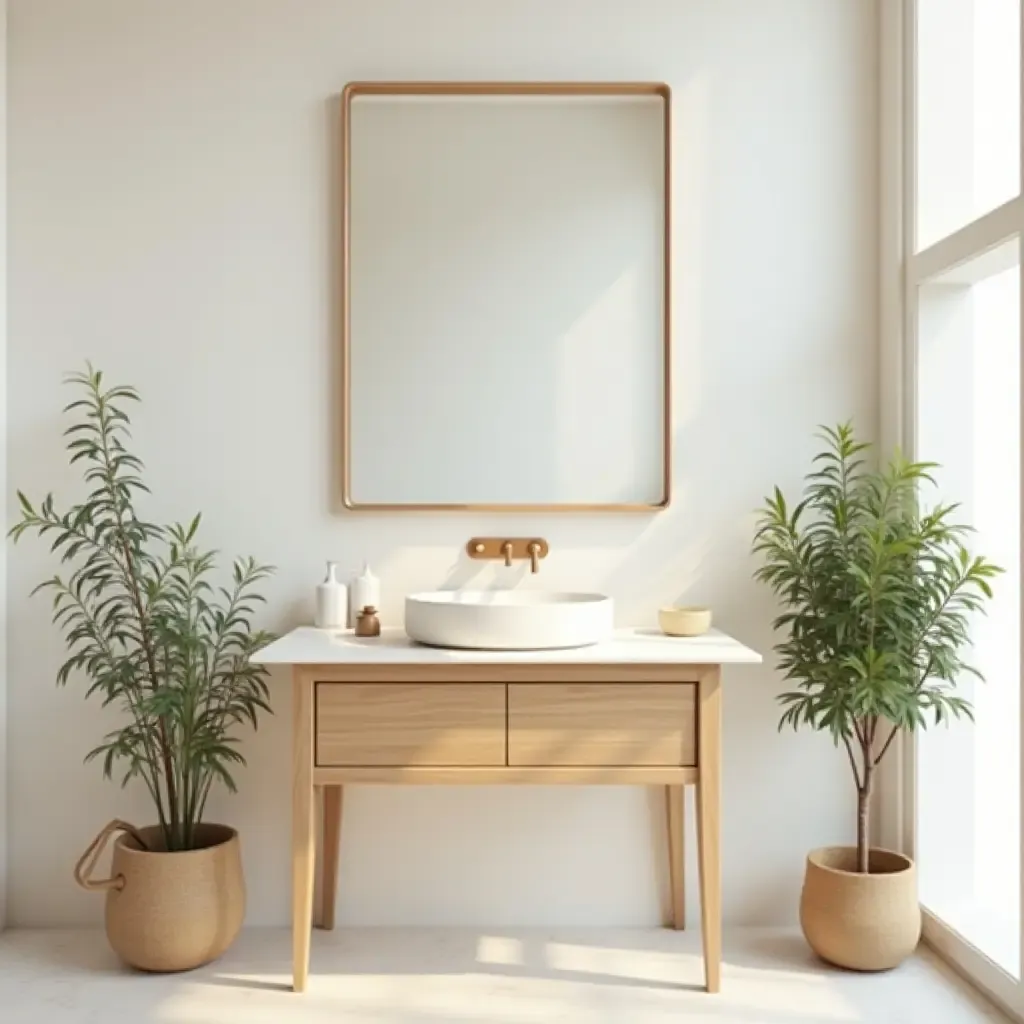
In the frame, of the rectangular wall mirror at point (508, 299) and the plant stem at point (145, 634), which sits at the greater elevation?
the rectangular wall mirror at point (508, 299)

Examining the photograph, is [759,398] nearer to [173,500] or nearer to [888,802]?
[888,802]

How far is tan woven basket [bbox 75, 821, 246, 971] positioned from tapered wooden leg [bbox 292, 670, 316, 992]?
0.23 metres

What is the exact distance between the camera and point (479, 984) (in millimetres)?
2627

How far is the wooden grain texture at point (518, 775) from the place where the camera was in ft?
8.21

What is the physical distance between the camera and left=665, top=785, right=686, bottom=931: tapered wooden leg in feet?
9.61

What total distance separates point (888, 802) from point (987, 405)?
1042 mm

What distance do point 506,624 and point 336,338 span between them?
0.97m

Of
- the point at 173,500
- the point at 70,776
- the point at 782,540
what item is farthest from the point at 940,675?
the point at 70,776

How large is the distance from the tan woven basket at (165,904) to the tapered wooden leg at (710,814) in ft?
3.63

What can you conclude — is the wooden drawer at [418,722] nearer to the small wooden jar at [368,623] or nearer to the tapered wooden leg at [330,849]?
the small wooden jar at [368,623]

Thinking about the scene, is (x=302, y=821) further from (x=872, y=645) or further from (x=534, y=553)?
(x=872, y=645)

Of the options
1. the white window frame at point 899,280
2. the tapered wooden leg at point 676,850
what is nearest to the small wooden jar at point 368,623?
the tapered wooden leg at point 676,850

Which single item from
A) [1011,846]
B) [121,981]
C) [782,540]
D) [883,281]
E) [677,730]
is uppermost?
[883,281]

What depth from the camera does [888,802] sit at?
9.77 ft
